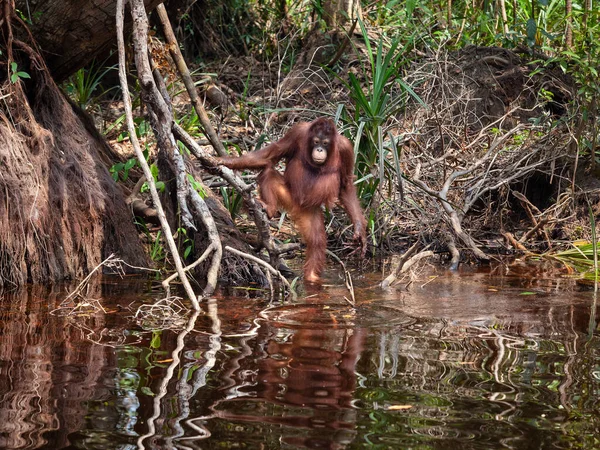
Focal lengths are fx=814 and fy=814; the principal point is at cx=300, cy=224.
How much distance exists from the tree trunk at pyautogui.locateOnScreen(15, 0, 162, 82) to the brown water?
1969 millimetres

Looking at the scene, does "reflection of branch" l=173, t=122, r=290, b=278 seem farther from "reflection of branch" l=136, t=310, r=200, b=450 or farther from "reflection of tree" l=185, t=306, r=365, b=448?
"reflection of tree" l=185, t=306, r=365, b=448

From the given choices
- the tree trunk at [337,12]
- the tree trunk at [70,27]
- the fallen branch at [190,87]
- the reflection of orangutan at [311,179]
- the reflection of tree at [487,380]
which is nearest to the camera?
the reflection of tree at [487,380]

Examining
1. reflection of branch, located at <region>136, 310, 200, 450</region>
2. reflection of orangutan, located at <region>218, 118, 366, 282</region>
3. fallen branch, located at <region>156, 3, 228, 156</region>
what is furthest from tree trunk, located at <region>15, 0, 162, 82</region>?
reflection of branch, located at <region>136, 310, 200, 450</region>

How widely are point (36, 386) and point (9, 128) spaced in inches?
117

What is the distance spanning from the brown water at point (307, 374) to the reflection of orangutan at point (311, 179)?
110 centimetres

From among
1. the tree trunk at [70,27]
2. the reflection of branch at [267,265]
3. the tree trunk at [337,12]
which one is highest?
the tree trunk at [337,12]

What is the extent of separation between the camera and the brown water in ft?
8.22

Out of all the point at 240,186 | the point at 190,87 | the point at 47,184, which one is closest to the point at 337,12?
the point at 190,87

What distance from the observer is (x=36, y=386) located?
9.70 ft

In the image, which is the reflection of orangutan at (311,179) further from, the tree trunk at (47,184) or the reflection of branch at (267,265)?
the tree trunk at (47,184)

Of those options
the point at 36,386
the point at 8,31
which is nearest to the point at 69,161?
the point at 8,31

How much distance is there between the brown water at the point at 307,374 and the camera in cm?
251

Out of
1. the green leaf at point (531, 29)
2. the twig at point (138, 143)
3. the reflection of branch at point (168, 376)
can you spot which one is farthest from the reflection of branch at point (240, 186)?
the green leaf at point (531, 29)

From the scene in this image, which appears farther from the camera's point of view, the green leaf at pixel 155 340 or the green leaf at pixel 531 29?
the green leaf at pixel 531 29
